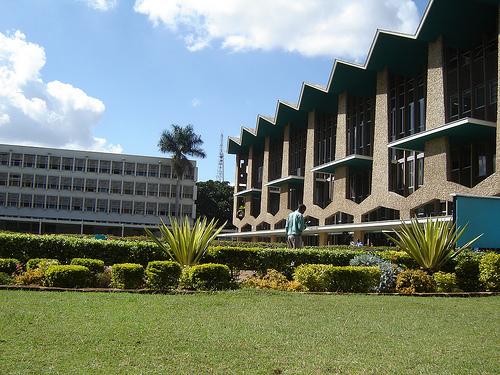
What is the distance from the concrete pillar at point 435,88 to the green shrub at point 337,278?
54.1ft

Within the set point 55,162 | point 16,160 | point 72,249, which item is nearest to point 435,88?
point 72,249

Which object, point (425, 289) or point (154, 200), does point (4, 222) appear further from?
point (425, 289)

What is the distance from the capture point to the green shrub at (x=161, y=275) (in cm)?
1077

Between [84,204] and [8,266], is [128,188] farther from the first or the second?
[8,266]

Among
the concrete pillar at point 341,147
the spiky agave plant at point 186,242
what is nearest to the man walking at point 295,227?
the spiky agave plant at point 186,242

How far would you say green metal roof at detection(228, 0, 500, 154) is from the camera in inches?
1005

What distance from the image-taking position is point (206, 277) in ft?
35.9

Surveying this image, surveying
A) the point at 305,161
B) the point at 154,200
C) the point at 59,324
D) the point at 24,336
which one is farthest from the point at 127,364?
the point at 154,200

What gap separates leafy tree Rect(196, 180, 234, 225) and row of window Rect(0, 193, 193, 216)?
693 centimetres

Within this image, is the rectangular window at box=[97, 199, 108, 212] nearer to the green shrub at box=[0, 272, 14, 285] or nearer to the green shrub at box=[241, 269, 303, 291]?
the green shrub at box=[0, 272, 14, 285]

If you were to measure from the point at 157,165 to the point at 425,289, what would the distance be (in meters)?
61.1

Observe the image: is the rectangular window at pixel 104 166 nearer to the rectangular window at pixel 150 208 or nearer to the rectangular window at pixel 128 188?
the rectangular window at pixel 128 188

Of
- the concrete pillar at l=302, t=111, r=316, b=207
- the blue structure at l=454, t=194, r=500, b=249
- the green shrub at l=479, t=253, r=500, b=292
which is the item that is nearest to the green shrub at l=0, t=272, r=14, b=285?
the green shrub at l=479, t=253, r=500, b=292

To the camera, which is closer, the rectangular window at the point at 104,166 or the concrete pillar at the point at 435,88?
the concrete pillar at the point at 435,88
